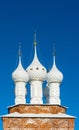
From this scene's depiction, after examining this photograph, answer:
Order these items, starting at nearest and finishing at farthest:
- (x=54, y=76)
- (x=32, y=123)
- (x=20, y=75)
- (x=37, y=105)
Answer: (x=32, y=123), (x=37, y=105), (x=20, y=75), (x=54, y=76)

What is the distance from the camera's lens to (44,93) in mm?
47750

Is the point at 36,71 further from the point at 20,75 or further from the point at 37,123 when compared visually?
the point at 37,123

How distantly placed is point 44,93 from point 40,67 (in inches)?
78.4

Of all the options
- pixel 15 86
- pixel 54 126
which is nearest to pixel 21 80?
pixel 15 86


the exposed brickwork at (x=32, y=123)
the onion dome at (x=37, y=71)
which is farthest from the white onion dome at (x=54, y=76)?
the exposed brickwork at (x=32, y=123)

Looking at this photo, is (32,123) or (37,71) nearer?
(32,123)

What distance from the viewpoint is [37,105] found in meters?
45.5

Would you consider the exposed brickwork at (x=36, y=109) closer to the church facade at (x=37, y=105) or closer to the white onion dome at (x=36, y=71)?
the church facade at (x=37, y=105)

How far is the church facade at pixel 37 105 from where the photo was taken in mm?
45125

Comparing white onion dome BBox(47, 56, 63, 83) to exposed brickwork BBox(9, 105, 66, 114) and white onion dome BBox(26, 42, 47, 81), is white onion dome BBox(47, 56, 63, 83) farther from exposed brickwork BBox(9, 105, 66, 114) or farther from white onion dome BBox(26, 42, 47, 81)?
exposed brickwork BBox(9, 105, 66, 114)

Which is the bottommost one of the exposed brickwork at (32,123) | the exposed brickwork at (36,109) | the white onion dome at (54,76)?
the exposed brickwork at (32,123)

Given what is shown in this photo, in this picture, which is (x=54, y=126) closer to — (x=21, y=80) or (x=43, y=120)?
(x=43, y=120)

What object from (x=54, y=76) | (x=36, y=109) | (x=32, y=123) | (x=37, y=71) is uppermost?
(x=37, y=71)

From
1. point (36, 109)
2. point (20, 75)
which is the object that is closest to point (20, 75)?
point (20, 75)
